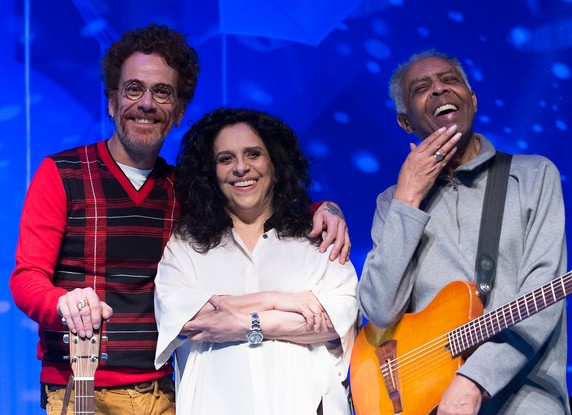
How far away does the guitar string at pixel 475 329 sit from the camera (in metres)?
2.48

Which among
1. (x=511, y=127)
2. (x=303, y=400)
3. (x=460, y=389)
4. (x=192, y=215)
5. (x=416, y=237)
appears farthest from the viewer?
(x=511, y=127)

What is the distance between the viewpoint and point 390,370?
3072 millimetres

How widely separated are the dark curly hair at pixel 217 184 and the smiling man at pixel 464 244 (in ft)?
1.33

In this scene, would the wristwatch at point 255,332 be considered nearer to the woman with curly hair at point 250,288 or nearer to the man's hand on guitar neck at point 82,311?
the woman with curly hair at point 250,288

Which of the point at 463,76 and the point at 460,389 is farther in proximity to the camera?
the point at 463,76

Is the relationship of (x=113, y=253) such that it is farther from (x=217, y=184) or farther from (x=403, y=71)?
(x=403, y=71)

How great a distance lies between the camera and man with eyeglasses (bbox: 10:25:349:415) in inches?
129

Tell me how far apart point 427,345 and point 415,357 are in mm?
72

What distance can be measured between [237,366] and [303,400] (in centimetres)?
26

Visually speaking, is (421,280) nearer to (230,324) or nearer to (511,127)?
(230,324)

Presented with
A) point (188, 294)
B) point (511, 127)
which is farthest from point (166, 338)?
point (511, 127)

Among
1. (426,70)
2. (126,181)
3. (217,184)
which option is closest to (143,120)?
(126,181)

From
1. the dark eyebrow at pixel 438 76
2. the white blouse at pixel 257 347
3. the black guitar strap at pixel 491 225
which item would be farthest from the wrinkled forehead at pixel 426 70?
the white blouse at pixel 257 347

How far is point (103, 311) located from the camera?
2.96 metres
